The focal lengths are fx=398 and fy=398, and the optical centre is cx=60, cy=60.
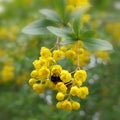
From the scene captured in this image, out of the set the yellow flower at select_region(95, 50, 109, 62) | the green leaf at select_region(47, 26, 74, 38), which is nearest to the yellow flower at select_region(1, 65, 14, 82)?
the yellow flower at select_region(95, 50, 109, 62)

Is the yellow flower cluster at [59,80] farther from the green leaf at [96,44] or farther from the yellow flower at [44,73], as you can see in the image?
the green leaf at [96,44]

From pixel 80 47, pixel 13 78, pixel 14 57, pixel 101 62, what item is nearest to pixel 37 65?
pixel 80 47

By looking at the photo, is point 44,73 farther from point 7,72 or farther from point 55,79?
point 7,72

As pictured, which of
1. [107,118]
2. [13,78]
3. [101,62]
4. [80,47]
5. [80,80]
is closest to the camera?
[80,80]

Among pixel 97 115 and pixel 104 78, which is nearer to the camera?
pixel 104 78

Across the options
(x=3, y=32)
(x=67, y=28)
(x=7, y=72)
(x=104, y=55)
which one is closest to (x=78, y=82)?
(x=67, y=28)

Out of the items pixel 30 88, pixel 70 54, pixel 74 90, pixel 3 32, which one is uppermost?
pixel 3 32

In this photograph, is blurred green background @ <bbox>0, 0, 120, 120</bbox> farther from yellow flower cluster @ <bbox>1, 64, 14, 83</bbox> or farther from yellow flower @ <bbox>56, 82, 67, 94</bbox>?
yellow flower @ <bbox>56, 82, 67, 94</bbox>

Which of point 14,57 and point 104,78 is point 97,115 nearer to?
point 104,78
